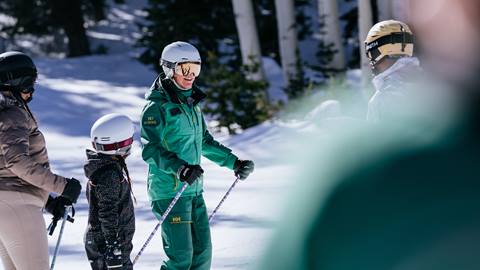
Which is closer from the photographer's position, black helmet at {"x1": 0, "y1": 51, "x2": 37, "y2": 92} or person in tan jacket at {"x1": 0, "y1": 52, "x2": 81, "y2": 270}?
person in tan jacket at {"x1": 0, "y1": 52, "x2": 81, "y2": 270}

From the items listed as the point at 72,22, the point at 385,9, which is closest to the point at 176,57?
the point at 385,9

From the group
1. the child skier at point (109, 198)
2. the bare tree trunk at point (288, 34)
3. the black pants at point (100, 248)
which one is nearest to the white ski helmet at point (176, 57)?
the child skier at point (109, 198)

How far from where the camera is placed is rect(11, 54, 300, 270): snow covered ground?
6715mm

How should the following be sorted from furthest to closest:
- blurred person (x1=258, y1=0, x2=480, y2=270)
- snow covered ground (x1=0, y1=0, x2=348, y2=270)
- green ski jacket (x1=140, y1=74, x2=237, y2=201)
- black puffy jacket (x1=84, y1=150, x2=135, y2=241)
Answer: snow covered ground (x1=0, y1=0, x2=348, y2=270) < green ski jacket (x1=140, y1=74, x2=237, y2=201) < black puffy jacket (x1=84, y1=150, x2=135, y2=241) < blurred person (x1=258, y1=0, x2=480, y2=270)

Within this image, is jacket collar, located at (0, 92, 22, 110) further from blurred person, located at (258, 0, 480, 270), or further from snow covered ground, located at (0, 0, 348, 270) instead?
blurred person, located at (258, 0, 480, 270)

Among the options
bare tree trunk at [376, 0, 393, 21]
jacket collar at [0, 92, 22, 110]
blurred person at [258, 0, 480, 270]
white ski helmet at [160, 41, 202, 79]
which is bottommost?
bare tree trunk at [376, 0, 393, 21]

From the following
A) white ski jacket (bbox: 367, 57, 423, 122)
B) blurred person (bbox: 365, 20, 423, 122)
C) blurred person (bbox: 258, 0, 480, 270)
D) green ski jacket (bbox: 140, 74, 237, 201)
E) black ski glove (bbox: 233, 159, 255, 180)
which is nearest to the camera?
blurred person (bbox: 258, 0, 480, 270)

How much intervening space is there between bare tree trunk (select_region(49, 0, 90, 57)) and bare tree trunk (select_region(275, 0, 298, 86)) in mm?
9453

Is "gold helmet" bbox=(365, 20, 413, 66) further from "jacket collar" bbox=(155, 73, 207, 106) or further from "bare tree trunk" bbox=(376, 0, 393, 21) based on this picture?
"bare tree trunk" bbox=(376, 0, 393, 21)

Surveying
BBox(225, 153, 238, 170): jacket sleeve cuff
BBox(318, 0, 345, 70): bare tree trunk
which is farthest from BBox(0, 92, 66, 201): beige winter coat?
BBox(318, 0, 345, 70): bare tree trunk

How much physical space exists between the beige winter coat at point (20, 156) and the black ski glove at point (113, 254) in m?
0.45

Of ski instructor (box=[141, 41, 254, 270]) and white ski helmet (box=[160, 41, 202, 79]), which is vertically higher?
white ski helmet (box=[160, 41, 202, 79])

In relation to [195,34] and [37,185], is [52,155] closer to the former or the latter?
[195,34]

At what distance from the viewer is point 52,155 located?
43.1 ft
